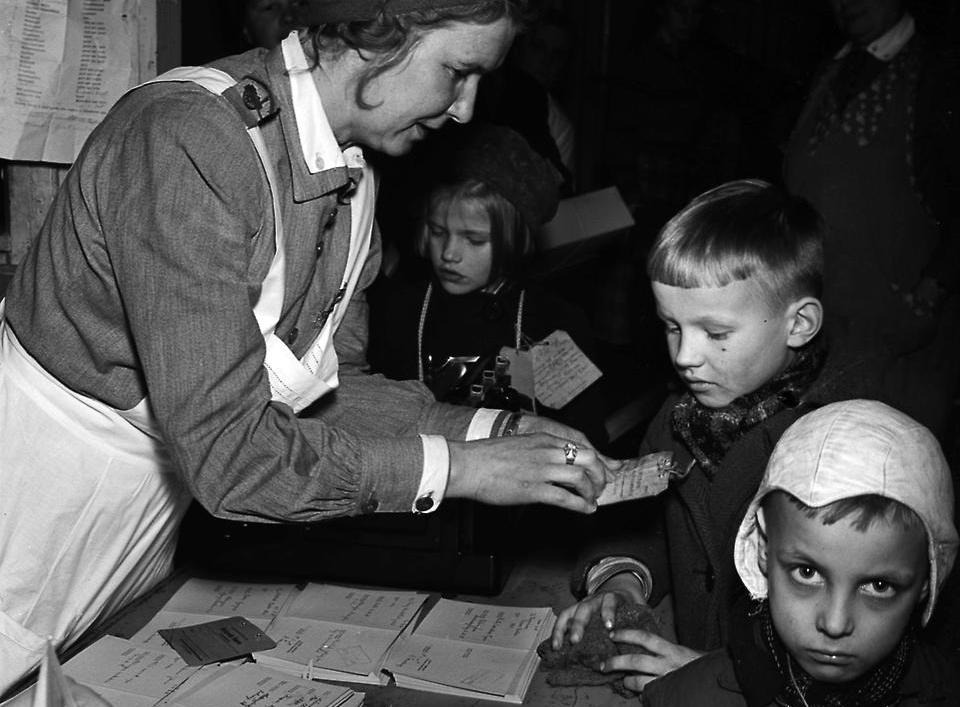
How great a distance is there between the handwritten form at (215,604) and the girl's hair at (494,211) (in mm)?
1134

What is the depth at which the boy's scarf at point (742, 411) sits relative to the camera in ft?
6.06

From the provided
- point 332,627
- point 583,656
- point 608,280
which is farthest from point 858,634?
point 608,280

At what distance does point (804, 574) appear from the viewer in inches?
56.2

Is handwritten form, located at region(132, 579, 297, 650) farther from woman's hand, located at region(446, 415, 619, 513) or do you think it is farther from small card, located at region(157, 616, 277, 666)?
woman's hand, located at region(446, 415, 619, 513)

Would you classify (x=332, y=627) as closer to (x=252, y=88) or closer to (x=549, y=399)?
(x=252, y=88)

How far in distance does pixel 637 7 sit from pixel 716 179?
182 centimetres

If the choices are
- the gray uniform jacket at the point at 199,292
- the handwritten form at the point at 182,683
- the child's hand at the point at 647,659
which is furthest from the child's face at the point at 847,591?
the handwritten form at the point at 182,683

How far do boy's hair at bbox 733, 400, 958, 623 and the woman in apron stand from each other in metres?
0.36

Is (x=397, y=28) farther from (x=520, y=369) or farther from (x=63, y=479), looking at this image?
(x=520, y=369)

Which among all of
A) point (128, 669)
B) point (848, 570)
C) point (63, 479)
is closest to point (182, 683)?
point (128, 669)

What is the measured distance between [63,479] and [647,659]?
3.12 ft

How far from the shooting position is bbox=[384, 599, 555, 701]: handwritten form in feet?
5.27

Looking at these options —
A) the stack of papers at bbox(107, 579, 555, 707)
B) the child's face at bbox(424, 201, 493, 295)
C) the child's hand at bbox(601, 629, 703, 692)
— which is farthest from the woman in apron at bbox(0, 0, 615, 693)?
the child's face at bbox(424, 201, 493, 295)

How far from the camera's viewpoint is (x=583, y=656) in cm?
168
